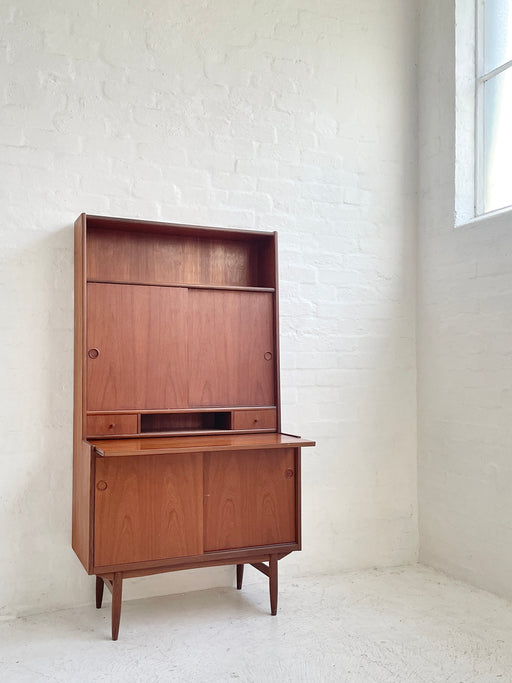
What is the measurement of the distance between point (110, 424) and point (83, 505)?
15.4 inches

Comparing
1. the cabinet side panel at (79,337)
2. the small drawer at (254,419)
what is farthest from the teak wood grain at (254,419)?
the cabinet side panel at (79,337)

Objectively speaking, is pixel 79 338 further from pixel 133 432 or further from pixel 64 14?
pixel 64 14

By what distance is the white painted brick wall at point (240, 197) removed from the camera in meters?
3.34

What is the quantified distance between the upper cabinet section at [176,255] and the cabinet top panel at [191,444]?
77 centimetres

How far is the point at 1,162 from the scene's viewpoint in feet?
10.8

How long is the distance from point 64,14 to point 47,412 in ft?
6.57

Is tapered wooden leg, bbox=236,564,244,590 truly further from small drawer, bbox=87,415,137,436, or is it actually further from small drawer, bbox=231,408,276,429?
small drawer, bbox=87,415,137,436

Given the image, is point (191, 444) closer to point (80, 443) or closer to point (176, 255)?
point (80, 443)

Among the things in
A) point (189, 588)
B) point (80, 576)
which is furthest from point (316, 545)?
point (80, 576)

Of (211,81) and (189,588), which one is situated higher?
(211,81)

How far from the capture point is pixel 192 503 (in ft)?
10.1

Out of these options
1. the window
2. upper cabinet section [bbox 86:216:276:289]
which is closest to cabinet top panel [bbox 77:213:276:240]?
upper cabinet section [bbox 86:216:276:289]

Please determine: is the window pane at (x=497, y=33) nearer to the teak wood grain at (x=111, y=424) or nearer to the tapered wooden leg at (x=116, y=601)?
the teak wood grain at (x=111, y=424)

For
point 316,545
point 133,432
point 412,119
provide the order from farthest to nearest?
1. point 412,119
2. point 316,545
3. point 133,432
